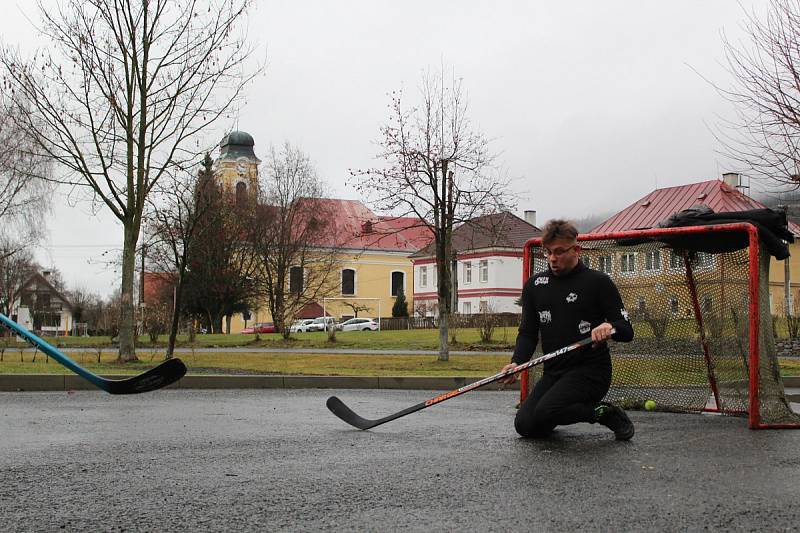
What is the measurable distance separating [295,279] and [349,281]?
32.7 metres

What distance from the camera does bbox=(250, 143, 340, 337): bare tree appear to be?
51.4 meters

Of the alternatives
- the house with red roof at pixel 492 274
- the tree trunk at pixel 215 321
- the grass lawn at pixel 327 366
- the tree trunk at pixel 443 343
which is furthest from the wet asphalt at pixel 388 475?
the house with red roof at pixel 492 274

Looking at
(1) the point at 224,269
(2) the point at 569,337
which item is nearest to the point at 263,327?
(1) the point at 224,269

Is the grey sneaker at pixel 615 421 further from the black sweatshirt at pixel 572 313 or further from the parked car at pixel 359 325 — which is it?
the parked car at pixel 359 325

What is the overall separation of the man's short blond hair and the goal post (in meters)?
1.67

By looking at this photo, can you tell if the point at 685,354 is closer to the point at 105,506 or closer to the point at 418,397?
the point at 418,397

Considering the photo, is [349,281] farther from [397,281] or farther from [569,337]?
[569,337]

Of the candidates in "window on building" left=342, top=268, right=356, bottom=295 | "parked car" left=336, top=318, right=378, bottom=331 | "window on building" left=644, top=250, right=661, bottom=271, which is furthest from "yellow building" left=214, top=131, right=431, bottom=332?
"window on building" left=644, top=250, right=661, bottom=271

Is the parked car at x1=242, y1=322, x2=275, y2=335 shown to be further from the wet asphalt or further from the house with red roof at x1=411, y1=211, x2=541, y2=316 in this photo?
the wet asphalt

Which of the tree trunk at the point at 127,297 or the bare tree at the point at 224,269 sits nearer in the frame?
the tree trunk at the point at 127,297

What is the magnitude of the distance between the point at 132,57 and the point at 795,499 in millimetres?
17716

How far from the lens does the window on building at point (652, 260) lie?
926 centimetres

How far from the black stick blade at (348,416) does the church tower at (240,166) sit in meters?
43.4

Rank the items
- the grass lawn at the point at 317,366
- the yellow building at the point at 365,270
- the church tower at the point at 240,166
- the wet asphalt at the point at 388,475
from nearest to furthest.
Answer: the wet asphalt at the point at 388,475 < the grass lawn at the point at 317,366 < the church tower at the point at 240,166 < the yellow building at the point at 365,270
